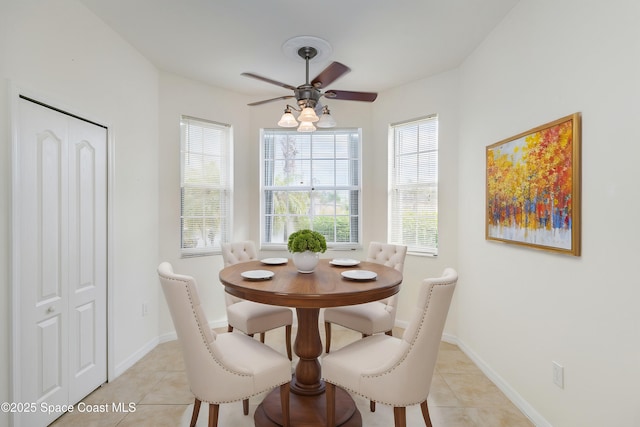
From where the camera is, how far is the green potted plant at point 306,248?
212cm

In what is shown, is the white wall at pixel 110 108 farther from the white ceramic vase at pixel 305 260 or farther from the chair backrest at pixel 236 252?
the white ceramic vase at pixel 305 260

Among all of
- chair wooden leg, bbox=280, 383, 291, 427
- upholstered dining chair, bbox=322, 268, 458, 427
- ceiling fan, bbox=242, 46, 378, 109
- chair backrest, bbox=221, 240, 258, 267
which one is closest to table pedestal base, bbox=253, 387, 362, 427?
chair wooden leg, bbox=280, 383, 291, 427

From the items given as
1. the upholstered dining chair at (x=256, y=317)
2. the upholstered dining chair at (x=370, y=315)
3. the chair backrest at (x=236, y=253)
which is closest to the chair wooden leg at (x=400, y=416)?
the upholstered dining chair at (x=370, y=315)

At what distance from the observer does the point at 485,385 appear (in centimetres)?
246

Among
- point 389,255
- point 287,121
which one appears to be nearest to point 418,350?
point 389,255

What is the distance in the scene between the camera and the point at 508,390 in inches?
90.2

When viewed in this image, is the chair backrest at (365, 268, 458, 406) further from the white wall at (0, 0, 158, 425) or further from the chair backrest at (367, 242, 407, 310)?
the white wall at (0, 0, 158, 425)

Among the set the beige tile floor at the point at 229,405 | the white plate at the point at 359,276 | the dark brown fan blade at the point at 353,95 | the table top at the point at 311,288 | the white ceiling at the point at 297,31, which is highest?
the white ceiling at the point at 297,31

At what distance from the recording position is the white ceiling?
2.23 m

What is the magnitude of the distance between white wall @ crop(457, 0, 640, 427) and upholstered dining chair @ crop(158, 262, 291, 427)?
5.22 feet

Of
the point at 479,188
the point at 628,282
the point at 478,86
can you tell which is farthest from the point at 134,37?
the point at 628,282

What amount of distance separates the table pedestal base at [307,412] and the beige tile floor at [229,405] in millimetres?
99

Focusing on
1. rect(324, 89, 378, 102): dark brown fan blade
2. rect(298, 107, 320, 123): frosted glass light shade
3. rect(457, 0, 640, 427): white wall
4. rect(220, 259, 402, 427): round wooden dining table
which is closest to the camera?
rect(457, 0, 640, 427): white wall

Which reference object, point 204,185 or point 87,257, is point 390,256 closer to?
point 204,185
